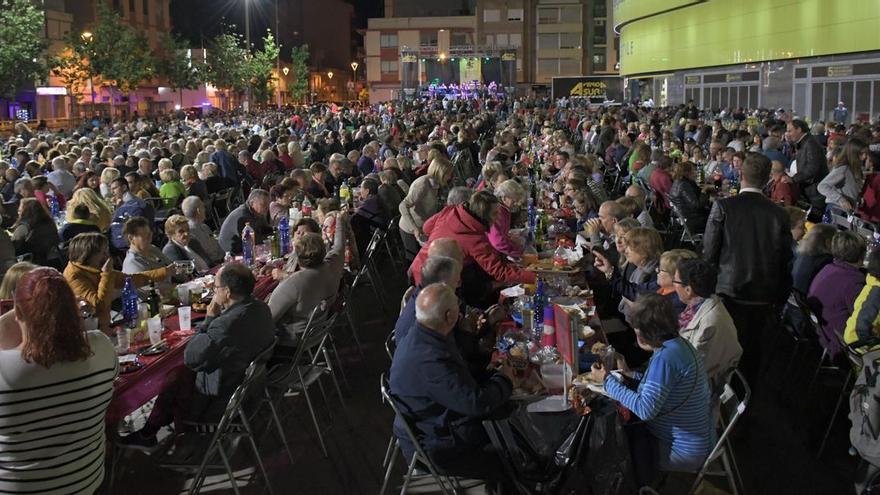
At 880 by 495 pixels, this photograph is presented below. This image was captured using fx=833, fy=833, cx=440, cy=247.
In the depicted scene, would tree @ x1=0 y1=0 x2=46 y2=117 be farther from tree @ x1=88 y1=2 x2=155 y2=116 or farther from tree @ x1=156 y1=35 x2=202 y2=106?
tree @ x1=156 y1=35 x2=202 y2=106

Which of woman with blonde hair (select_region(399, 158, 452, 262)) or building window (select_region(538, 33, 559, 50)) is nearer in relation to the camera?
woman with blonde hair (select_region(399, 158, 452, 262))

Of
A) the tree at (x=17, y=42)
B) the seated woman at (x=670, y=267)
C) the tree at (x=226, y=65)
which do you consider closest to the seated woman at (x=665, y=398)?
the seated woman at (x=670, y=267)

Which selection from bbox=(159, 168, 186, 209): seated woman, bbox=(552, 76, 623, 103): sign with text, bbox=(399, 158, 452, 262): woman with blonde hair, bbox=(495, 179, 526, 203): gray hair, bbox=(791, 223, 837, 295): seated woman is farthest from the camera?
bbox=(552, 76, 623, 103): sign with text

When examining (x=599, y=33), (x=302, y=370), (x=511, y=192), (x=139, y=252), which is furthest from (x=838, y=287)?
(x=599, y=33)

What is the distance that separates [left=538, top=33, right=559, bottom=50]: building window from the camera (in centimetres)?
7231

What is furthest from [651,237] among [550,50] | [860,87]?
[550,50]

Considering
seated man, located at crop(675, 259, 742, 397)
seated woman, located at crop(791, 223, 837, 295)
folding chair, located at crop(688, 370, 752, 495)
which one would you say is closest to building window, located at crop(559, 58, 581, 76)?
seated woman, located at crop(791, 223, 837, 295)

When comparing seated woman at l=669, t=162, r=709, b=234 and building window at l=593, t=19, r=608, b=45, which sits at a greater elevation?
building window at l=593, t=19, r=608, b=45

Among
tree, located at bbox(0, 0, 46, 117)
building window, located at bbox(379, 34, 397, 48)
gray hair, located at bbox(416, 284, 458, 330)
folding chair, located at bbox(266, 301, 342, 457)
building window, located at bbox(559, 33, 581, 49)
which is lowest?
folding chair, located at bbox(266, 301, 342, 457)

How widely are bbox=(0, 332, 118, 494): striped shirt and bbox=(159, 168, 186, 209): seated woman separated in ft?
26.0

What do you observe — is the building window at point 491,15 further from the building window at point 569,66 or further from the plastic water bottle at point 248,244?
the plastic water bottle at point 248,244

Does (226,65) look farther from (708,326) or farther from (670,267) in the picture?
(708,326)

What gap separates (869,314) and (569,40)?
2756 inches

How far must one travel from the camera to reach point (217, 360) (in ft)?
14.9
